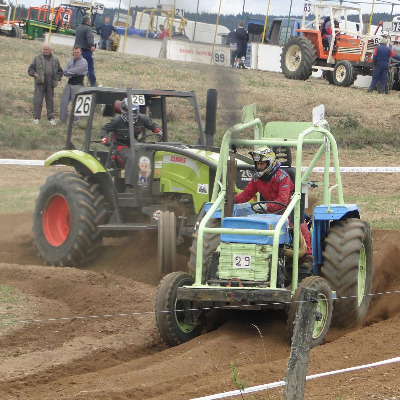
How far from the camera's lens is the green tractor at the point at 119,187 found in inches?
416

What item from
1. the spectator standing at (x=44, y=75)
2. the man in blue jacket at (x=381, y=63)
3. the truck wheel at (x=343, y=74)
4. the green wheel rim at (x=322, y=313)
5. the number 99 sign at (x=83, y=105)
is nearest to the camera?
the green wheel rim at (x=322, y=313)

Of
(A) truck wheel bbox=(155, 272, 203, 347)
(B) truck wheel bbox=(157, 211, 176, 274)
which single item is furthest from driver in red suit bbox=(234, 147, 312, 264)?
(B) truck wheel bbox=(157, 211, 176, 274)

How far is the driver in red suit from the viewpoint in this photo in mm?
8336

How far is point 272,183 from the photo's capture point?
848cm

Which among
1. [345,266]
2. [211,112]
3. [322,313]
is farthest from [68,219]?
[322,313]

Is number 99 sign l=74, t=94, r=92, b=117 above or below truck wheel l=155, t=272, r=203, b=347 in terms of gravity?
above

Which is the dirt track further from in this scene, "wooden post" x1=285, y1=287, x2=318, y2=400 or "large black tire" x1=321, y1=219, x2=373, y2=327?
"wooden post" x1=285, y1=287, x2=318, y2=400

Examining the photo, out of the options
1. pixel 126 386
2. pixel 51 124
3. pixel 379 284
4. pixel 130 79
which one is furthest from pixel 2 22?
pixel 126 386

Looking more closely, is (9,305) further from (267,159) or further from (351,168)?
(351,168)

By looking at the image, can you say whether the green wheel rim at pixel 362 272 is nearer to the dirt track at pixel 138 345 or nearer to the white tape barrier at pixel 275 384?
the dirt track at pixel 138 345

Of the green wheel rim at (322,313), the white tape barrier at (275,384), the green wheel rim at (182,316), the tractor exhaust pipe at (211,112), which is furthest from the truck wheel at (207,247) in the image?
the tractor exhaust pipe at (211,112)

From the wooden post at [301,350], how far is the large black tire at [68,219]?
5.99 meters

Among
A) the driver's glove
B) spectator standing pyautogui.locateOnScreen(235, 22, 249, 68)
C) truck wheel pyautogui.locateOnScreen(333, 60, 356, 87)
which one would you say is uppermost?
spectator standing pyautogui.locateOnScreen(235, 22, 249, 68)

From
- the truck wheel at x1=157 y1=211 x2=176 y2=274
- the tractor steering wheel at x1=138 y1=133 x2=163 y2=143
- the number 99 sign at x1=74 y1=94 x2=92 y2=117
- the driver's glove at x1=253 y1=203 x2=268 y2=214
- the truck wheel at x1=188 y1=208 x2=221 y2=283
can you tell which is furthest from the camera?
the number 99 sign at x1=74 y1=94 x2=92 y2=117
